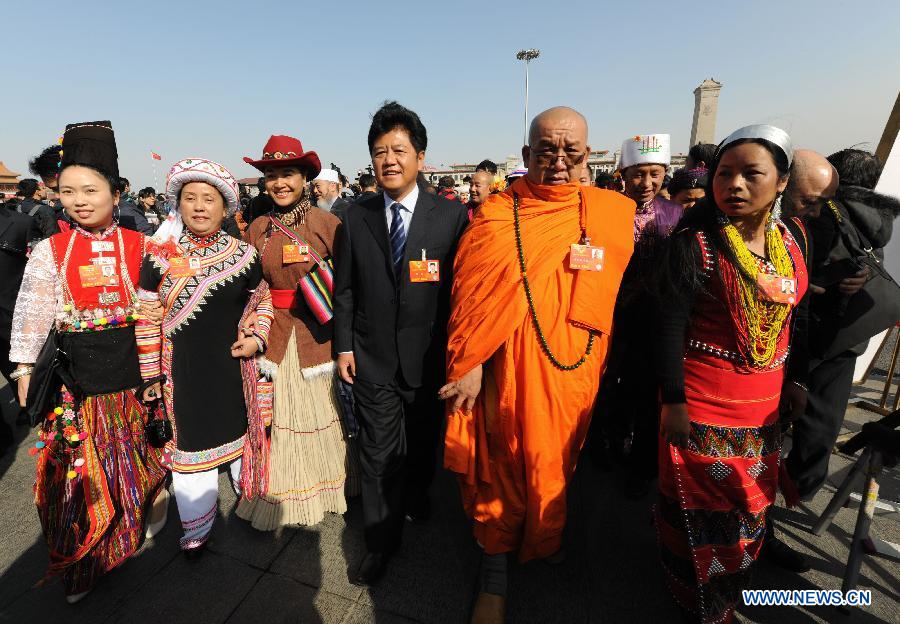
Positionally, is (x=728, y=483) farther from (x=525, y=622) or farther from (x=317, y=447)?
(x=317, y=447)

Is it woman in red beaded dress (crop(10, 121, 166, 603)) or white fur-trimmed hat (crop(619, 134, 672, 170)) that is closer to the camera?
woman in red beaded dress (crop(10, 121, 166, 603))

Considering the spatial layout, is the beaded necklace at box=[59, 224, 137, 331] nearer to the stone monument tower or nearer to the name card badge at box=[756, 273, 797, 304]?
the name card badge at box=[756, 273, 797, 304]

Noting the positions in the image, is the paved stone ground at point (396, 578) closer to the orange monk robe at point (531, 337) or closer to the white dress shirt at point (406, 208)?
the orange monk robe at point (531, 337)

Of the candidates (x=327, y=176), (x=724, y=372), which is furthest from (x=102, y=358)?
(x=327, y=176)

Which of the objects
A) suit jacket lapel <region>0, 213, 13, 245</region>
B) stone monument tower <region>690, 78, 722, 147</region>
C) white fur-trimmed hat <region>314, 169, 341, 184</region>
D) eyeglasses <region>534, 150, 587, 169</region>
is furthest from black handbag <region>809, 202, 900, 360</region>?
stone monument tower <region>690, 78, 722, 147</region>

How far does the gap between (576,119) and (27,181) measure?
344 inches

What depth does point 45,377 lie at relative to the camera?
6.29 feet

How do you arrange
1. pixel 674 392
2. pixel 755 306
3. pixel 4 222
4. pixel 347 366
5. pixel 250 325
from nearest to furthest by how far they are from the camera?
pixel 755 306 < pixel 674 392 < pixel 347 366 < pixel 250 325 < pixel 4 222

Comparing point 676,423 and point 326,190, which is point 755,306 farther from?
point 326,190

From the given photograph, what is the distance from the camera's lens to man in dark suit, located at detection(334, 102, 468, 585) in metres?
2.01

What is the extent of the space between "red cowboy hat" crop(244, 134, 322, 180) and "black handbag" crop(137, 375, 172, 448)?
1297 millimetres

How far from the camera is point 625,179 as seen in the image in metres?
2.77

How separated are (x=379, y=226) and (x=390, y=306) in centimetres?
41

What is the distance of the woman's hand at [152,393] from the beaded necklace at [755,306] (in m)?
2.79
